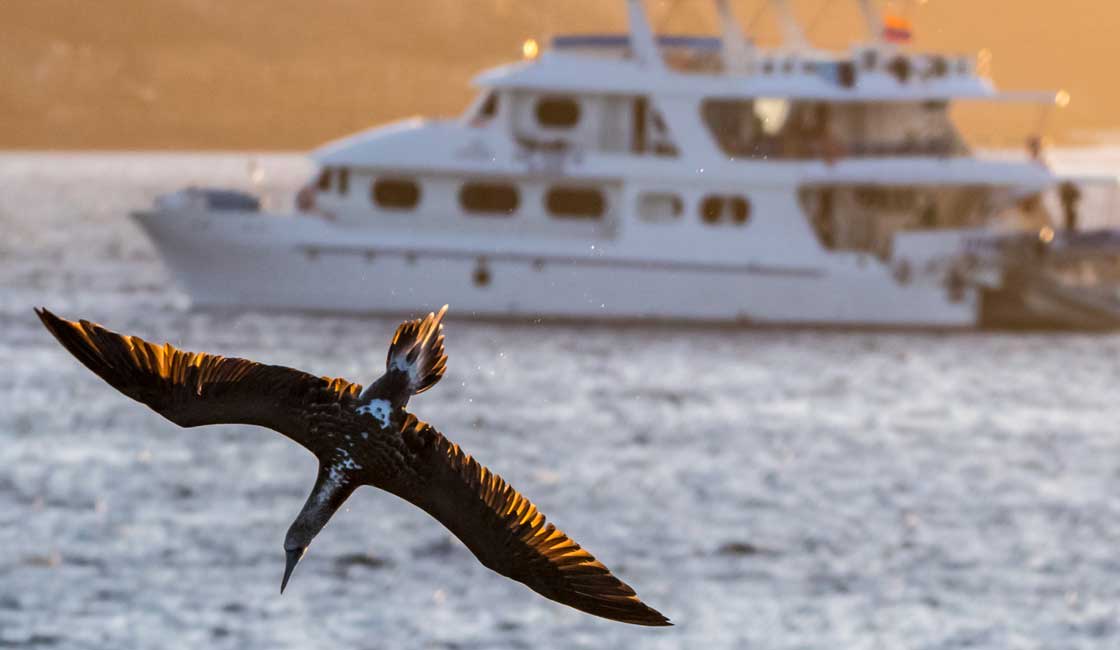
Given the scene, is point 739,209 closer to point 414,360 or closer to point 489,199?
point 489,199

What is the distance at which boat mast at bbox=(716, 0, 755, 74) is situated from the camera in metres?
58.1

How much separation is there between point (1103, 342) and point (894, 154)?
19222 millimetres

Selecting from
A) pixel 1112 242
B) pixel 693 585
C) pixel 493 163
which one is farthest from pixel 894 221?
pixel 693 585

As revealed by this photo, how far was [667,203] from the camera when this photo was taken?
56.6 m

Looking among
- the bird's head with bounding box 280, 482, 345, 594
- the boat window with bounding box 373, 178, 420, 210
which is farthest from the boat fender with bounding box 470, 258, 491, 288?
the bird's head with bounding box 280, 482, 345, 594

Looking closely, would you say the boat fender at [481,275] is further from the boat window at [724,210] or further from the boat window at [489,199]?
the boat window at [724,210]

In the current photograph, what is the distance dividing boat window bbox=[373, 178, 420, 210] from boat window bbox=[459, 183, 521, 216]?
4.10ft

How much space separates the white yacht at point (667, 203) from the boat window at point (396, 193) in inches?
2.3

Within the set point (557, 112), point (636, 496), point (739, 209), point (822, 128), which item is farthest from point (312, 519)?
point (822, 128)

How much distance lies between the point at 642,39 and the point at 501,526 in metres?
50.3

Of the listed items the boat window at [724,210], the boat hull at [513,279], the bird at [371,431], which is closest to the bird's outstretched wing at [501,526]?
the bird at [371,431]

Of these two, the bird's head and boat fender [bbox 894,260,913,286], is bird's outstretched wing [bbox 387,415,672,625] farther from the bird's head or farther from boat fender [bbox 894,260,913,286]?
boat fender [bbox 894,260,913,286]

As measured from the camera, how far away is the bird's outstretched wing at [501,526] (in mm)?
6918

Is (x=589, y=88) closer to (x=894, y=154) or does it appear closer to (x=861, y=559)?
(x=894, y=154)
